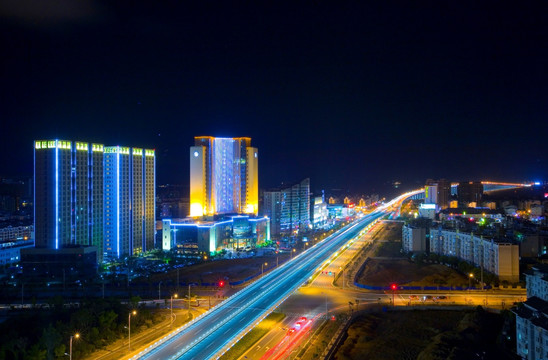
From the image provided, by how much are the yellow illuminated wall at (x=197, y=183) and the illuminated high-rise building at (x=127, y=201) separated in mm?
3262

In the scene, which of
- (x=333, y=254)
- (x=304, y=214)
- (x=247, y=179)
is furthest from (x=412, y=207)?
(x=333, y=254)

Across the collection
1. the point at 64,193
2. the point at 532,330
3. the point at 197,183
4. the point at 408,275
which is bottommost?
the point at 408,275

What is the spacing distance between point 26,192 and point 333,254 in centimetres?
3676

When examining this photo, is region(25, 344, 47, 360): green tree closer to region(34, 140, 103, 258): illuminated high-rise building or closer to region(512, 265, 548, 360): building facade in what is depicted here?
region(512, 265, 548, 360): building facade

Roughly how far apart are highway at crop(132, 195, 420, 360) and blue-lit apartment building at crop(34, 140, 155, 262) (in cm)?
783

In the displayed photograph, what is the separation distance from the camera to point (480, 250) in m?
16.9

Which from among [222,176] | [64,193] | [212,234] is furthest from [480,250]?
[64,193]

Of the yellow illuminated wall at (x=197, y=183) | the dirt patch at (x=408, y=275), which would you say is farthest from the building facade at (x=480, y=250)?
the yellow illuminated wall at (x=197, y=183)

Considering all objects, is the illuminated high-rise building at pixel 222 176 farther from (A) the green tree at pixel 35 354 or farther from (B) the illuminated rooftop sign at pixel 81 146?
(A) the green tree at pixel 35 354

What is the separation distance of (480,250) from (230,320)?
10412 millimetres

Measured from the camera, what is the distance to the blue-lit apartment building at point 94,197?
18047 mm

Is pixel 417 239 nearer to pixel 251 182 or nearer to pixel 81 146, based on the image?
pixel 251 182

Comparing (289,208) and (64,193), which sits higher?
(64,193)

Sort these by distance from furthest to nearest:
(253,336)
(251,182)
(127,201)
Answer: (251,182) < (127,201) < (253,336)
